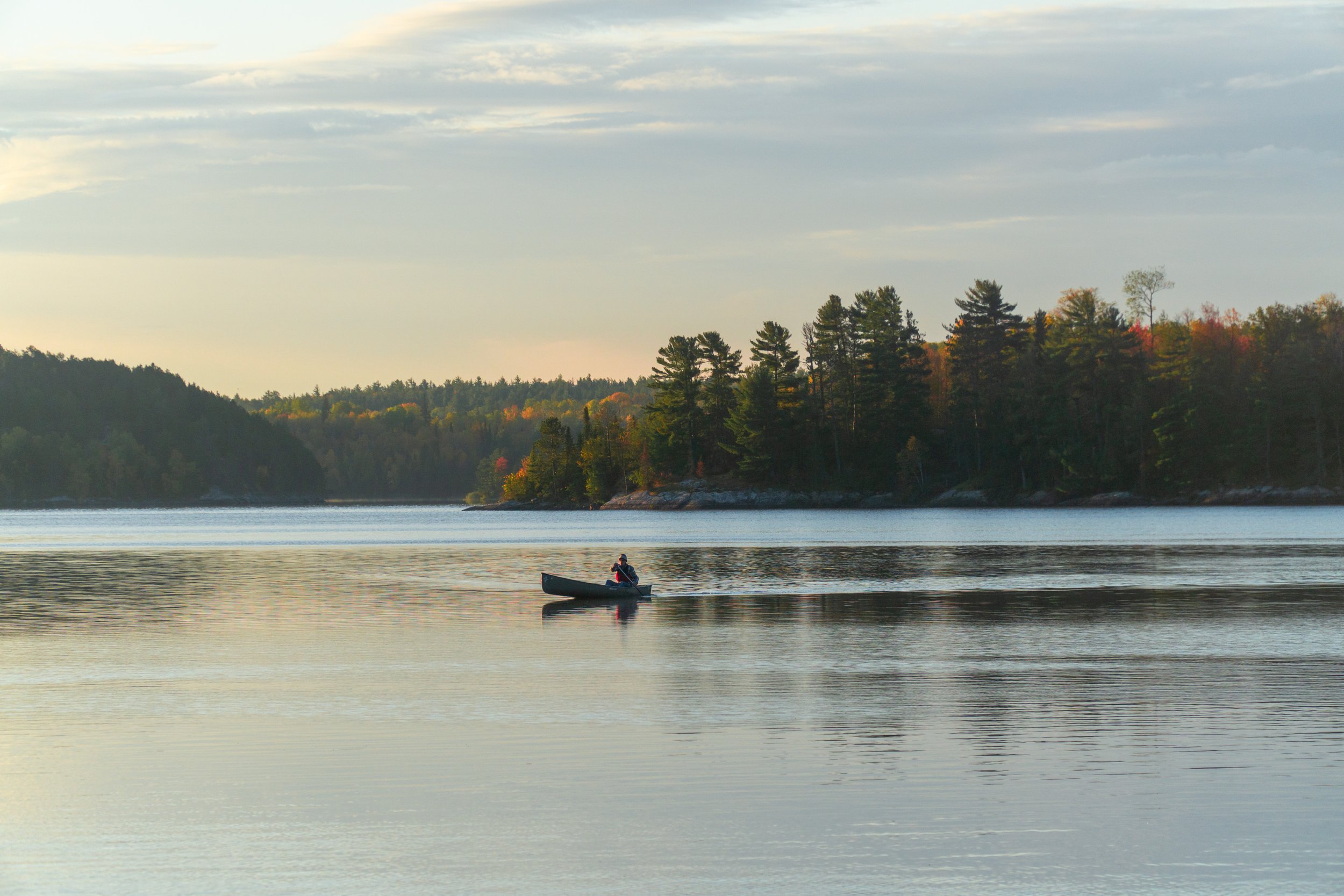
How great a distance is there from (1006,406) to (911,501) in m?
17.4

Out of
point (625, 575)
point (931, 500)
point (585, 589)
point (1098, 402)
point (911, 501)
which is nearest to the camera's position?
point (585, 589)

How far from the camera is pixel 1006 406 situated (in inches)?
6550

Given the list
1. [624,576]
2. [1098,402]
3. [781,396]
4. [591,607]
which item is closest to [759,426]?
[781,396]

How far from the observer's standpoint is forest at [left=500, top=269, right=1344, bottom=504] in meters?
153

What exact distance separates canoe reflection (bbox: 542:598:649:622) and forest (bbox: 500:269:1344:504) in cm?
12276

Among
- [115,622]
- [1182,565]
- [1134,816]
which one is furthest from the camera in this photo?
[1182,565]

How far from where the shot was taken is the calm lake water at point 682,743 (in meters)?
12.9

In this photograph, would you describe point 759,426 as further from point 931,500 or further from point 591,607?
point 591,607

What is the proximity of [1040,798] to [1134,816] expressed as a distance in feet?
3.66

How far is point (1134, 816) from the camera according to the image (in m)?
14.4

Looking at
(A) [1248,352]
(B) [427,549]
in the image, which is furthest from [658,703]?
(A) [1248,352]

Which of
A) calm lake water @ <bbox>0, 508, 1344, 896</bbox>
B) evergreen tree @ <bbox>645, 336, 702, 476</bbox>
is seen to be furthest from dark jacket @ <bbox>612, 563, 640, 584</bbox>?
evergreen tree @ <bbox>645, 336, 702, 476</bbox>

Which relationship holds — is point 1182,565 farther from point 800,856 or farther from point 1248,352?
point 1248,352

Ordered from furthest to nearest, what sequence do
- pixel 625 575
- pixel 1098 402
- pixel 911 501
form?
pixel 911 501 < pixel 1098 402 < pixel 625 575
